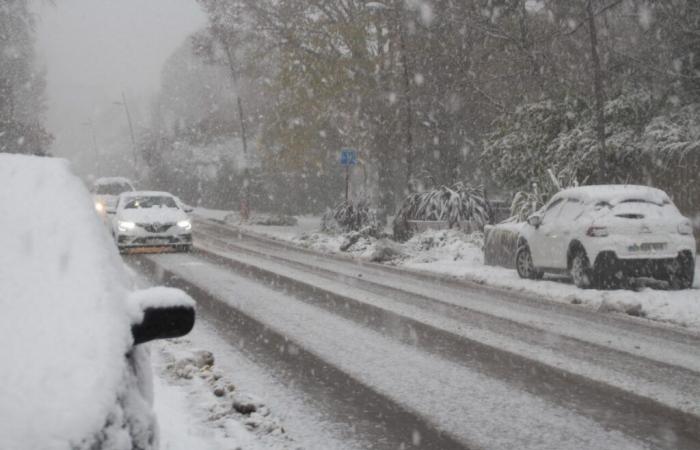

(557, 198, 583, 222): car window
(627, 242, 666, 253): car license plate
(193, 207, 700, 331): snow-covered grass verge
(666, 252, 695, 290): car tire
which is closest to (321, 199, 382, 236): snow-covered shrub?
(193, 207, 700, 331): snow-covered grass verge

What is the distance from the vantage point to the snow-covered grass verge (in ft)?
34.6

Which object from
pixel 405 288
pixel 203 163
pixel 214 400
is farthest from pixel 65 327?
pixel 203 163

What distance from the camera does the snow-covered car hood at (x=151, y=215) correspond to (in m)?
19.7

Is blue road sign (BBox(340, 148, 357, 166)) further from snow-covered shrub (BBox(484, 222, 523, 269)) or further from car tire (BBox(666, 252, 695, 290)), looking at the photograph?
car tire (BBox(666, 252, 695, 290))

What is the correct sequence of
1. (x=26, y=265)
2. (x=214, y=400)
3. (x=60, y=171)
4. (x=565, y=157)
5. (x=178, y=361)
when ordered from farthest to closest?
(x=565, y=157) < (x=178, y=361) < (x=214, y=400) < (x=60, y=171) < (x=26, y=265)

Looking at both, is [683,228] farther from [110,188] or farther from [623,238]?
[110,188]

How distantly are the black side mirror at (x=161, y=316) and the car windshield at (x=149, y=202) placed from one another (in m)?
18.5

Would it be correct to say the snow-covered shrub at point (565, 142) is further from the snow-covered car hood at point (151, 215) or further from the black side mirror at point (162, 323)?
the black side mirror at point (162, 323)

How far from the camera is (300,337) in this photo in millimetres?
8734

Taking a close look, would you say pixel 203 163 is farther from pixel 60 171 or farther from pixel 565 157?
pixel 60 171

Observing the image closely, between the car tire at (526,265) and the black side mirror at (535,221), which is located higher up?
the black side mirror at (535,221)

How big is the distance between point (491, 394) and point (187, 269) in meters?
10.8

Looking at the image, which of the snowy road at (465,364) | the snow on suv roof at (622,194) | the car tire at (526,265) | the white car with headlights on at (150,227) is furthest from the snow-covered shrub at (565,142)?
the white car with headlights on at (150,227)

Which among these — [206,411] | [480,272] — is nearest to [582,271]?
[480,272]
